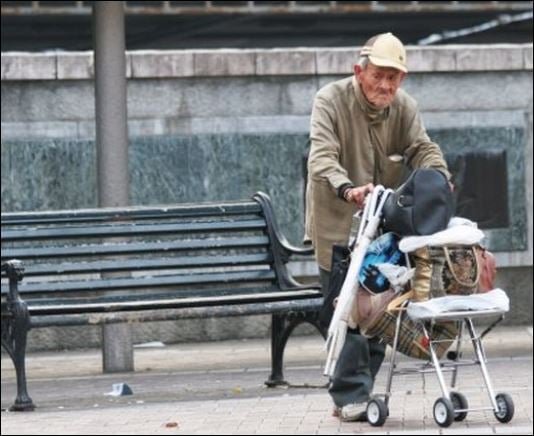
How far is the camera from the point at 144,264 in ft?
34.1

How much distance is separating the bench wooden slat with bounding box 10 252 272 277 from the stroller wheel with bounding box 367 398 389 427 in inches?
115

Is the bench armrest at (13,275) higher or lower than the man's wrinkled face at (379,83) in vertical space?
lower

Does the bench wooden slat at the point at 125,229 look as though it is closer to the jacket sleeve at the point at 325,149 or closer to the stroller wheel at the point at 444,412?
the jacket sleeve at the point at 325,149

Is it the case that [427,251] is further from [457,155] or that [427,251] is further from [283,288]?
[457,155]

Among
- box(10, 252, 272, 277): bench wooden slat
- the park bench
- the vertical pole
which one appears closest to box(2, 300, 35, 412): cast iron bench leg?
the park bench

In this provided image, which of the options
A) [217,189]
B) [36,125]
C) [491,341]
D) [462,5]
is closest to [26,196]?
[36,125]

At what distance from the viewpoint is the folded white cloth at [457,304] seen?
24.2 ft

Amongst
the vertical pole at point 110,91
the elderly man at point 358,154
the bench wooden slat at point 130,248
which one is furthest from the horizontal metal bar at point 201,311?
the elderly man at point 358,154

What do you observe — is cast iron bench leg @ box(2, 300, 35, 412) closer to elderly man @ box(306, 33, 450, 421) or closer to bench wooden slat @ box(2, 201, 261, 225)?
bench wooden slat @ box(2, 201, 261, 225)

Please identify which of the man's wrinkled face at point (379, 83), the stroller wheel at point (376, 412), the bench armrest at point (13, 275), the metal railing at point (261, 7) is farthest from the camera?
the metal railing at point (261, 7)

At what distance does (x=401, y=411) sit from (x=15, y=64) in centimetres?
497

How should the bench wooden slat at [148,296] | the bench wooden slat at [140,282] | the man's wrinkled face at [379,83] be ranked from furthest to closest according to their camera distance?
the bench wooden slat at [140,282], the bench wooden slat at [148,296], the man's wrinkled face at [379,83]

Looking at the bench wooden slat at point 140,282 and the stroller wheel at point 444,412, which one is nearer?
the stroller wheel at point 444,412

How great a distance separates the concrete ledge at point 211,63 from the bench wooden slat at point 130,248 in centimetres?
206
